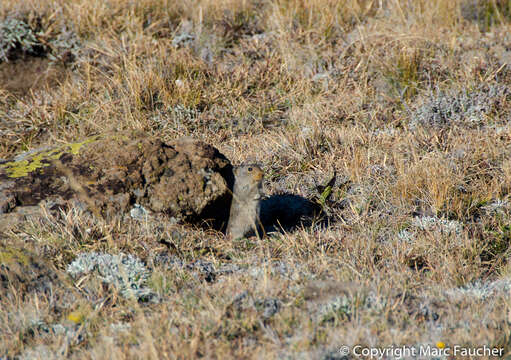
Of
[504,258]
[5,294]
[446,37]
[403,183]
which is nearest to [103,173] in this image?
[5,294]

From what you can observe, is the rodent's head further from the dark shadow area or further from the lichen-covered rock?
the dark shadow area

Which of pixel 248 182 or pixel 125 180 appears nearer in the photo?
pixel 248 182

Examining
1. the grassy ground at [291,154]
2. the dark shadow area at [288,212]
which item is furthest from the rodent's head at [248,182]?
the dark shadow area at [288,212]

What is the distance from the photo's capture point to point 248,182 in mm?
4676

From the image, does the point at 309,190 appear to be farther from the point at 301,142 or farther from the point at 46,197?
the point at 46,197

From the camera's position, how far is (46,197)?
480cm

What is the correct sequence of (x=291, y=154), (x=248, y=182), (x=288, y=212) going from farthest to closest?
(x=291, y=154)
(x=288, y=212)
(x=248, y=182)

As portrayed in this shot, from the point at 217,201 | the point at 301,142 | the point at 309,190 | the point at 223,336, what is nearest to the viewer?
the point at 223,336

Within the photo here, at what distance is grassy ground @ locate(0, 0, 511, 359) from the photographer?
351 centimetres

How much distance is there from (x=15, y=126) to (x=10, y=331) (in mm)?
4343

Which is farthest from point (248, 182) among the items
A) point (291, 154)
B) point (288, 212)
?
point (291, 154)

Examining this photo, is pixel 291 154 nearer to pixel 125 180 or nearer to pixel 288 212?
pixel 288 212

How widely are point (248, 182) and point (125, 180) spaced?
1.09 metres

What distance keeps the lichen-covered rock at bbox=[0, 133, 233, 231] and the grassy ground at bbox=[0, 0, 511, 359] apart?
0.22 metres
